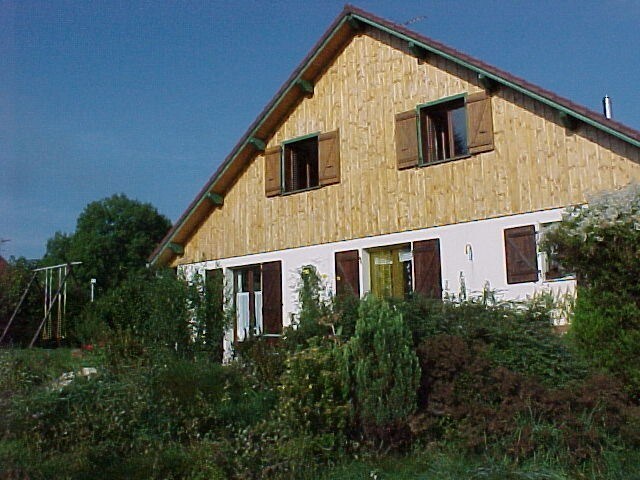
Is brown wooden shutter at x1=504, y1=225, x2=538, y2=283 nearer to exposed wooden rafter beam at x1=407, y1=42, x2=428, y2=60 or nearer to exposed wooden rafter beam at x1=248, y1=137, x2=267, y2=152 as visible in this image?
exposed wooden rafter beam at x1=407, y1=42, x2=428, y2=60

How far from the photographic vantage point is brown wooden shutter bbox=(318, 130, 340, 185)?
572 inches

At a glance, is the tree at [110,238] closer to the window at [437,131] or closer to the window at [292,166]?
the window at [292,166]

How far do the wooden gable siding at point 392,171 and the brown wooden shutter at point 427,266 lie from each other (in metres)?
0.38

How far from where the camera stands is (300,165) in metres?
15.8

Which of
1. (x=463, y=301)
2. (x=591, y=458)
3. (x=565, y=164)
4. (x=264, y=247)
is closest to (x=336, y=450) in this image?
(x=591, y=458)

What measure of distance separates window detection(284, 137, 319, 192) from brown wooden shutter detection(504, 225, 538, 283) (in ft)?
16.2

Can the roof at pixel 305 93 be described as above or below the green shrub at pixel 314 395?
above

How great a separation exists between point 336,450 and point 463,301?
2.68 m

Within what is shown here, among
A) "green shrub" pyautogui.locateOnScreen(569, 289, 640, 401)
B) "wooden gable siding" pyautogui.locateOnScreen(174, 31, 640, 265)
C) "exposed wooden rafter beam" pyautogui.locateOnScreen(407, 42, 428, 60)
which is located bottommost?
"green shrub" pyautogui.locateOnScreen(569, 289, 640, 401)

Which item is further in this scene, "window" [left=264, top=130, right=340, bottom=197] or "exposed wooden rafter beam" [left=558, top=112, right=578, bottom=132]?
"window" [left=264, top=130, right=340, bottom=197]

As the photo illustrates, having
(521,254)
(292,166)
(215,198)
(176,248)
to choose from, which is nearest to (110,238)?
(176,248)

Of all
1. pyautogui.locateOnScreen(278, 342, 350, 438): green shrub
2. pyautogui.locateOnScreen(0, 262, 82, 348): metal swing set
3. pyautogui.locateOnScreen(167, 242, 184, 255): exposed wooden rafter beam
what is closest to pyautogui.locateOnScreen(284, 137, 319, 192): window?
pyautogui.locateOnScreen(167, 242, 184, 255): exposed wooden rafter beam

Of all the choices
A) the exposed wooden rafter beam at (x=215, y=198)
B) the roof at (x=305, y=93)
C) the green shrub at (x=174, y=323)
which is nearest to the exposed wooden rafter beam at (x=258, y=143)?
the roof at (x=305, y=93)

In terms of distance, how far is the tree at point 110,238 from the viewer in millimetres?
45875
